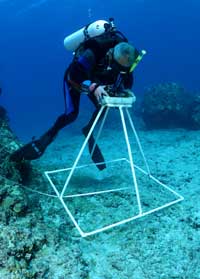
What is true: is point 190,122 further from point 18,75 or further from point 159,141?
point 18,75

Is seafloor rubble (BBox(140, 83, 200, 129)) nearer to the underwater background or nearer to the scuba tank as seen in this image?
the underwater background

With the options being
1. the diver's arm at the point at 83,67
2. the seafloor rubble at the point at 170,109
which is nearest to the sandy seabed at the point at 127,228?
the diver's arm at the point at 83,67

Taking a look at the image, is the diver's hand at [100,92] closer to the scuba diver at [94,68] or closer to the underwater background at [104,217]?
the scuba diver at [94,68]

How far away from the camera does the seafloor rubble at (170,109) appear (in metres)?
14.2

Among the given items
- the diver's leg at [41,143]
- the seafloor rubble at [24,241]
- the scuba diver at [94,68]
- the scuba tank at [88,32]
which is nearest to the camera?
the seafloor rubble at [24,241]

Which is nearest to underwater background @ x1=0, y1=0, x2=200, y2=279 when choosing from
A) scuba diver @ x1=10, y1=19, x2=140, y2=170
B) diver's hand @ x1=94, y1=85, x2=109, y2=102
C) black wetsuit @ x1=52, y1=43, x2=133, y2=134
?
scuba diver @ x1=10, y1=19, x2=140, y2=170

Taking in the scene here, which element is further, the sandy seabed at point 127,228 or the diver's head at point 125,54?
the diver's head at point 125,54

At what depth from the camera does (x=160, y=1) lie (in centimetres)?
7294

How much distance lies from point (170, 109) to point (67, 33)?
91.3 m

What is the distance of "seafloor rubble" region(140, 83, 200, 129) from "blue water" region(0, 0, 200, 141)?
35.4 m

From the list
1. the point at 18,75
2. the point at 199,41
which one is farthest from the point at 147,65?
the point at 18,75

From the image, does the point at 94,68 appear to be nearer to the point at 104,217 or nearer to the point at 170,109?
the point at 104,217

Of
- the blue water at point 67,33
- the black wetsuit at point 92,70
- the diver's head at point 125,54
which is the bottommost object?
the blue water at point 67,33

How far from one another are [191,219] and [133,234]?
1.04 m
